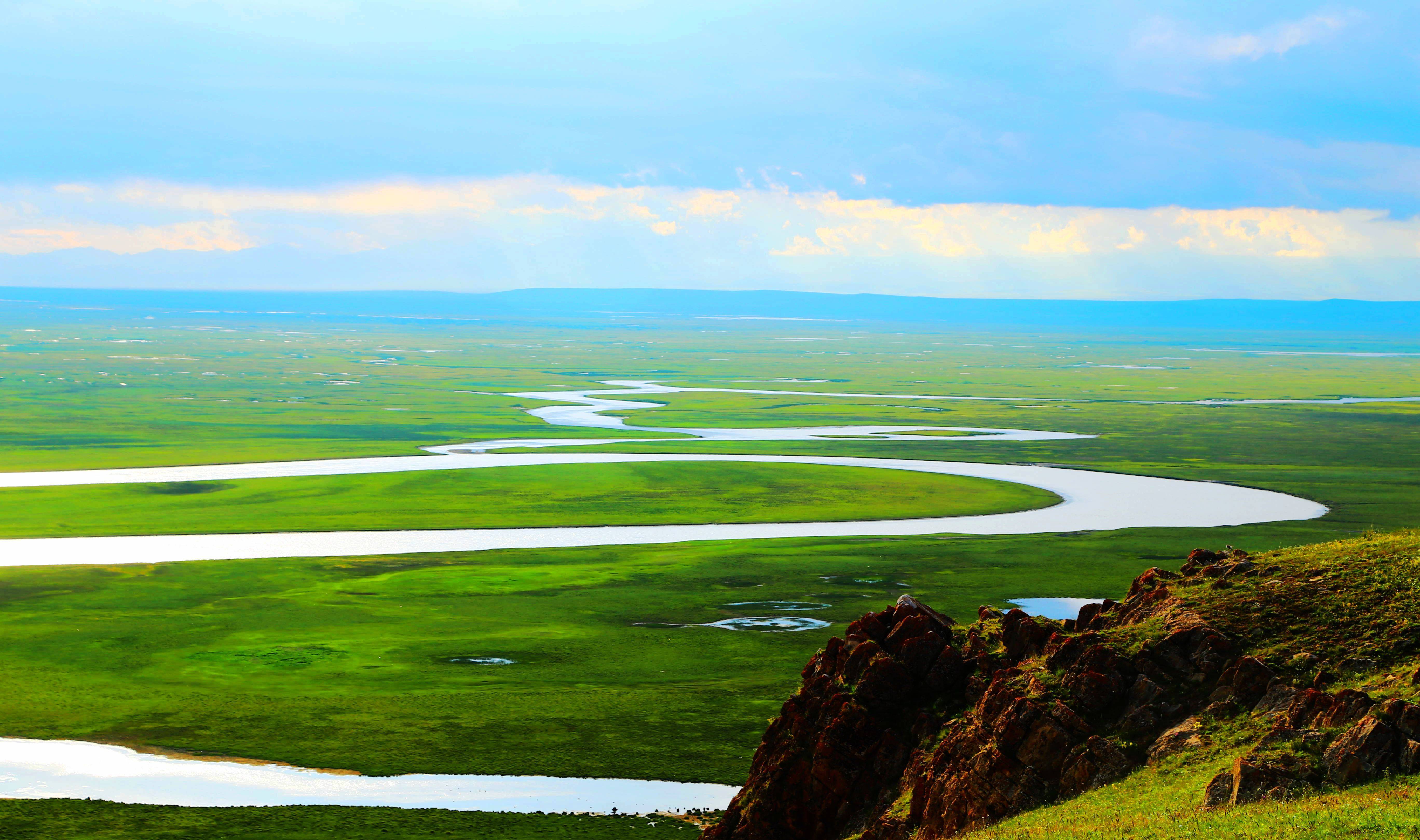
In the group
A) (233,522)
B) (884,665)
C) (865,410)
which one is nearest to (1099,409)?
(865,410)

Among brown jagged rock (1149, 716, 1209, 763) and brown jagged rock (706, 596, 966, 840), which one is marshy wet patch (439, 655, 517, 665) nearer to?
brown jagged rock (706, 596, 966, 840)

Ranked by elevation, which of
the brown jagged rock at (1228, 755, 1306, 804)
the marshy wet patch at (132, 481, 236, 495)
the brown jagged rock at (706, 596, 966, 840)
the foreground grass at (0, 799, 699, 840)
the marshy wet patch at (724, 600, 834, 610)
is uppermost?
the brown jagged rock at (1228, 755, 1306, 804)

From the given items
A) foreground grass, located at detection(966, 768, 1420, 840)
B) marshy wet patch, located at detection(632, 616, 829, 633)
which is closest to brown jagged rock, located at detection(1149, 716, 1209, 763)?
foreground grass, located at detection(966, 768, 1420, 840)

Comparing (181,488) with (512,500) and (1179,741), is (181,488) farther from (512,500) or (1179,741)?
(1179,741)

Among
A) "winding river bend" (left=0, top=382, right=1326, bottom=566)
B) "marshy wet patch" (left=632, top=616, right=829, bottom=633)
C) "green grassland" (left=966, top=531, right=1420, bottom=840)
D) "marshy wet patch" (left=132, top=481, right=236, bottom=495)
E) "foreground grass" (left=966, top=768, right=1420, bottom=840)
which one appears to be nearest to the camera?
"foreground grass" (left=966, top=768, right=1420, bottom=840)

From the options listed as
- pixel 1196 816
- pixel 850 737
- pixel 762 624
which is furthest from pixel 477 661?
pixel 1196 816

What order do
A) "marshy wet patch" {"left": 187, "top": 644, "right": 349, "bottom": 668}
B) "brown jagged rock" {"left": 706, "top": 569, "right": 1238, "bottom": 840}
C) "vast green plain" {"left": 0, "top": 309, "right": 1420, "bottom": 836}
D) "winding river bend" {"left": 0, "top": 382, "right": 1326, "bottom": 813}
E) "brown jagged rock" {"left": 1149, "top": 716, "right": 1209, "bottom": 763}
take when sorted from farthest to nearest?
1. "marshy wet patch" {"left": 187, "top": 644, "right": 349, "bottom": 668}
2. "vast green plain" {"left": 0, "top": 309, "right": 1420, "bottom": 836}
3. "winding river bend" {"left": 0, "top": 382, "right": 1326, "bottom": 813}
4. "brown jagged rock" {"left": 706, "top": 569, "right": 1238, "bottom": 840}
5. "brown jagged rock" {"left": 1149, "top": 716, "right": 1209, "bottom": 763}

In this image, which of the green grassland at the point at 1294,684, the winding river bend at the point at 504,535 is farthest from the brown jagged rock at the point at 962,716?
the winding river bend at the point at 504,535
